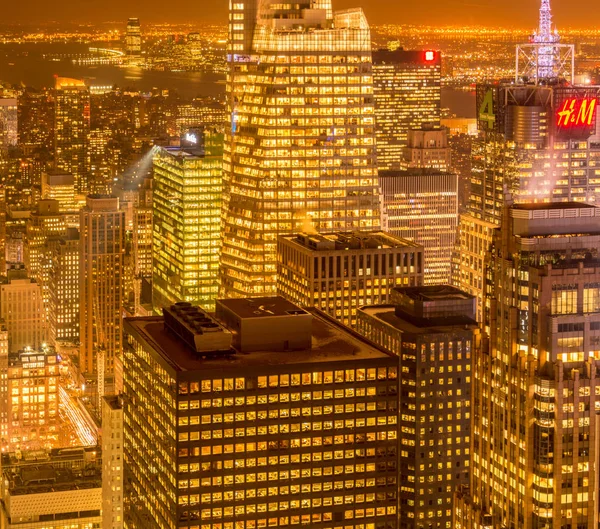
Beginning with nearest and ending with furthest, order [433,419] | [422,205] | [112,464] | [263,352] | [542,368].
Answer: [542,368], [263,352], [433,419], [112,464], [422,205]

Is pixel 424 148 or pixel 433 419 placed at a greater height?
pixel 424 148

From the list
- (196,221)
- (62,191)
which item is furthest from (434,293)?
(62,191)

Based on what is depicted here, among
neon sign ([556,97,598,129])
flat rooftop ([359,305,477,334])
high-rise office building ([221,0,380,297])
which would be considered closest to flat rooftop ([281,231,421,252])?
high-rise office building ([221,0,380,297])

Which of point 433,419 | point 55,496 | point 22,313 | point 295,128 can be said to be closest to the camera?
point 433,419

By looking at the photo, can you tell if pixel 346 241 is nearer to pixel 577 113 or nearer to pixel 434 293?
pixel 434 293

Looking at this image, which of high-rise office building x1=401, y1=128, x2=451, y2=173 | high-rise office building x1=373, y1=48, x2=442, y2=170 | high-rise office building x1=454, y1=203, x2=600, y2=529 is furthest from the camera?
high-rise office building x1=373, y1=48, x2=442, y2=170

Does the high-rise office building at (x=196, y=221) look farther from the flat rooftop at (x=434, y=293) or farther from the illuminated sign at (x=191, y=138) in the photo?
the flat rooftop at (x=434, y=293)

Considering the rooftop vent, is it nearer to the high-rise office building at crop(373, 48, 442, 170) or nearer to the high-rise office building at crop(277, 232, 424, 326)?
the high-rise office building at crop(277, 232, 424, 326)

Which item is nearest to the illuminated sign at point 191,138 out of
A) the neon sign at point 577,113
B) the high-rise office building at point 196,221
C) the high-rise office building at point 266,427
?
the high-rise office building at point 196,221
